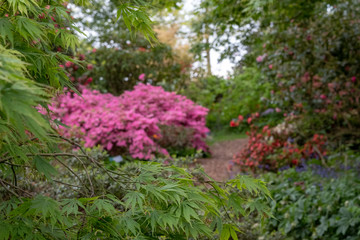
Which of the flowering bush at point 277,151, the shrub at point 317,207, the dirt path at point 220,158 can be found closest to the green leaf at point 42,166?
the shrub at point 317,207

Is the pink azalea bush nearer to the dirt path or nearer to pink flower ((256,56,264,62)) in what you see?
the dirt path

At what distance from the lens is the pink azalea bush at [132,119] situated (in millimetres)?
6895

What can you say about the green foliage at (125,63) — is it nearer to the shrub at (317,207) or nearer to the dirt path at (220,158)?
the dirt path at (220,158)

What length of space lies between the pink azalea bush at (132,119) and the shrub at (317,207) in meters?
2.42

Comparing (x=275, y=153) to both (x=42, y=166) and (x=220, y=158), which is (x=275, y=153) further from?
(x=42, y=166)

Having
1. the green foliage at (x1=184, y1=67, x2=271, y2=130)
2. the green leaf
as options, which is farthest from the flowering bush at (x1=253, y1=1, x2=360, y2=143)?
the green foliage at (x1=184, y1=67, x2=271, y2=130)

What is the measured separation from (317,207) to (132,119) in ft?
12.0

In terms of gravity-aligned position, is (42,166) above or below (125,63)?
below

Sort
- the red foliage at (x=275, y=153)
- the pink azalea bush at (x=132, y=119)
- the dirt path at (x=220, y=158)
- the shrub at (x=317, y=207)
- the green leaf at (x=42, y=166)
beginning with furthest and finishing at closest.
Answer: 1. the pink azalea bush at (x=132, y=119)
2. the dirt path at (x=220, y=158)
3. the red foliage at (x=275, y=153)
4. the shrub at (x=317, y=207)
5. the green leaf at (x=42, y=166)

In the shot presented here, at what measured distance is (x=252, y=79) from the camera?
42.0ft

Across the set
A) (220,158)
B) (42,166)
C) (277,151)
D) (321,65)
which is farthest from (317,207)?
(220,158)

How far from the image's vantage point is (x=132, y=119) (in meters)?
7.04

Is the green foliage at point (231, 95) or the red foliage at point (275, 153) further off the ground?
the green foliage at point (231, 95)

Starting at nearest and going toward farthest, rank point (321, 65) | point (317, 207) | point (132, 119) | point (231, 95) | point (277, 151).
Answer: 1. point (317, 207)
2. point (321, 65)
3. point (277, 151)
4. point (132, 119)
5. point (231, 95)
